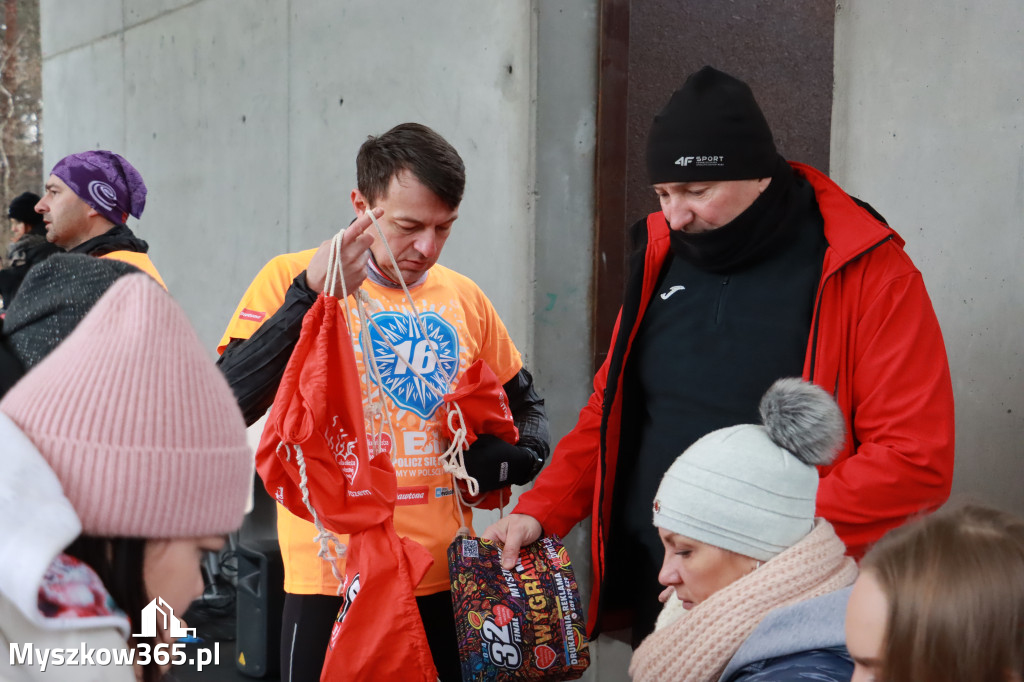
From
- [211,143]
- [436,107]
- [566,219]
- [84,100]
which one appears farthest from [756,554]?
[84,100]

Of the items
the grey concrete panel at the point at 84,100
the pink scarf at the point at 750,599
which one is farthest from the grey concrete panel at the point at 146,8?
the pink scarf at the point at 750,599

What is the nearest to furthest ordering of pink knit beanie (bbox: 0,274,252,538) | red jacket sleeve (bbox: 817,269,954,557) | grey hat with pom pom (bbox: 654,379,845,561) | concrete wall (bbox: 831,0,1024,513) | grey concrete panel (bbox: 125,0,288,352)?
pink knit beanie (bbox: 0,274,252,538) < grey hat with pom pom (bbox: 654,379,845,561) < red jacket sleeve (bbox: 817,269,954,557) < concrete wall (bbox: 831,0,1024,513) < grey concrete panel (bbox: 125,0,288,352)

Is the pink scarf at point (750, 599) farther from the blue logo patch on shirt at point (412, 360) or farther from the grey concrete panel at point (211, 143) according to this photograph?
the grey concrete panel at point (211, 143)

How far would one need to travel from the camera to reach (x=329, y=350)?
6.33 feet

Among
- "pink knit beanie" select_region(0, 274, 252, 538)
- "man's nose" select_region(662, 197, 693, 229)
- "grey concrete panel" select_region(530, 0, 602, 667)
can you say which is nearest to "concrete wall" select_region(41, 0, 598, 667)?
"grey concrete panel" select_region(530, 0, 602, 667)

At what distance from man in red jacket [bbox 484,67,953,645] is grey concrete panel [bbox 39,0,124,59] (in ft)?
18.7

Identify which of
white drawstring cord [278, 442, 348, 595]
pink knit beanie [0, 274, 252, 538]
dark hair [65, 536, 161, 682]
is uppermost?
pink knit beanie [0, 274, 252, 538]

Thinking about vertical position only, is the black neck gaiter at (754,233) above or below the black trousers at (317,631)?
above

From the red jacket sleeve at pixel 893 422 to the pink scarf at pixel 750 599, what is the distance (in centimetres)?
27

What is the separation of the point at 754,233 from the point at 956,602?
1.12 metres

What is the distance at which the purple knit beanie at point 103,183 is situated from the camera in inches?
147

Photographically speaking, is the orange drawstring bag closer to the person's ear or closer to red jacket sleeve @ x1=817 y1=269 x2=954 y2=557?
the person's ear

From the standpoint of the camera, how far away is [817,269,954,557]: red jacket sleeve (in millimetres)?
1864

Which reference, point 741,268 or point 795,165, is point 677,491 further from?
point 795,165
